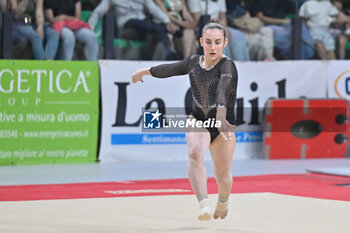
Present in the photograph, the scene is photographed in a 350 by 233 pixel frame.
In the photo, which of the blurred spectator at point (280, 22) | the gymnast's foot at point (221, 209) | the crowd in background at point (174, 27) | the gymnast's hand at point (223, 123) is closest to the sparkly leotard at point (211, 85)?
the gymnast's hand at point (223, 123)

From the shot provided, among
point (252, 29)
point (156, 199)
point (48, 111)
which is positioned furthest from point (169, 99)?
point (156, 199)

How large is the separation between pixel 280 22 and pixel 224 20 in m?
1.14

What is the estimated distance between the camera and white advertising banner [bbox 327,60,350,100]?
13.3m

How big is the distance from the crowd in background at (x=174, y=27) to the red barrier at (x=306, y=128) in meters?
0.93

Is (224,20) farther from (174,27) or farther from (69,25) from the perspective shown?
(69,25)

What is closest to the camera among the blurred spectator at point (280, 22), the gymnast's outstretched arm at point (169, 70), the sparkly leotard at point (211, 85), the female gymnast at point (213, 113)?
the female gymnast at point (213, 113)

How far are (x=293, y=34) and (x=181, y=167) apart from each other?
3416 mm

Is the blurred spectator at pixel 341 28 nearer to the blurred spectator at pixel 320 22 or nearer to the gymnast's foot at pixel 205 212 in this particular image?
the blurred spectator at pixel 320 22

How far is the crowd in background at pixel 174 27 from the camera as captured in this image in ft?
36.4

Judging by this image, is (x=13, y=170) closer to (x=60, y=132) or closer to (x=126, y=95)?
(x=60, y=132)

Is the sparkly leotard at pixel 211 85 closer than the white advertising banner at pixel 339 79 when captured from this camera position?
Yes

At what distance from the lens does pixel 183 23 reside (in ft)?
39.8

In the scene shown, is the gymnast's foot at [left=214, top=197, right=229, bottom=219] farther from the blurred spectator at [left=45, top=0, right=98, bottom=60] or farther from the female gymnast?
the blurred spectator at [left=45, top=0, right=98, bottom=60]

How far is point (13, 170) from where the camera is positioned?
10.5 meters
